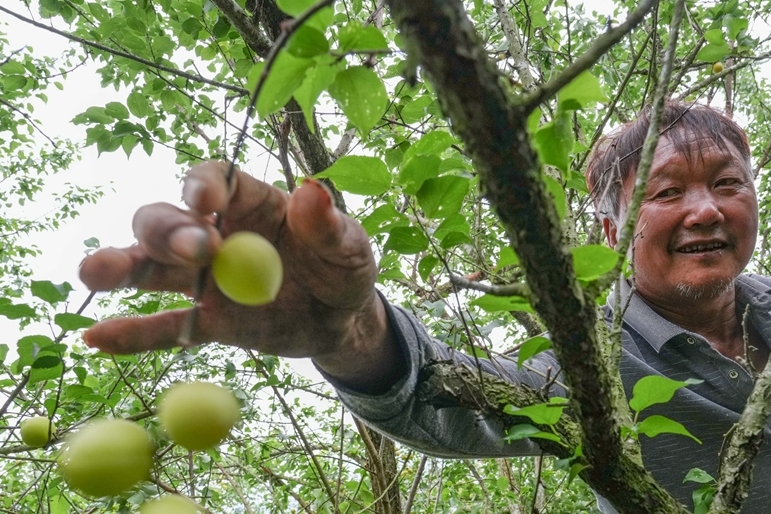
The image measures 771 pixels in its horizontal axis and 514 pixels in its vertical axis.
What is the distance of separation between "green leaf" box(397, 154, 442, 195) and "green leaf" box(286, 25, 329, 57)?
23 cm

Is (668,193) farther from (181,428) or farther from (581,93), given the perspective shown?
(181,428)

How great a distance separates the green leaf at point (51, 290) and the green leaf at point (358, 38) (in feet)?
2.58

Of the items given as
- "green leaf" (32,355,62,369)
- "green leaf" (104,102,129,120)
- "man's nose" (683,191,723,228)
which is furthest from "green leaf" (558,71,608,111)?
"green leaf" (104,102,129,120)

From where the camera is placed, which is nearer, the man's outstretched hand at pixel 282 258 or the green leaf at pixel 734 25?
the man's outstretched hand at pixel 282 258

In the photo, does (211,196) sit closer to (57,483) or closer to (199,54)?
(57,483)

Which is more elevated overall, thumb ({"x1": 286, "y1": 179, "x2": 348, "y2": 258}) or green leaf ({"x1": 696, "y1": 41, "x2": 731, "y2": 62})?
green leaf ({"x1": 696, "y1": 41, "x2": 731, "y2": 62})

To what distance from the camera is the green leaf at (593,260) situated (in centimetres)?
63

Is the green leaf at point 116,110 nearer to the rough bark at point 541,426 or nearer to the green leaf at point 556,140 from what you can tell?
the rough bark at point 541,426

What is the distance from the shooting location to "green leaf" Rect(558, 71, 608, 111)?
2.08ft

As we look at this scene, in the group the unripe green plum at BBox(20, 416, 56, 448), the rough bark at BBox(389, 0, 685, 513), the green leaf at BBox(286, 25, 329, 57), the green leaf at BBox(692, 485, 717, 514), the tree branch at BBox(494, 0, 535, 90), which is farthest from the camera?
the tree branch at BBox(494, 0, 535, 90)

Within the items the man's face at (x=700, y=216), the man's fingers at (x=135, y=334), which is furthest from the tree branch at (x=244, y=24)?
the man's face at (x=700, y=216)

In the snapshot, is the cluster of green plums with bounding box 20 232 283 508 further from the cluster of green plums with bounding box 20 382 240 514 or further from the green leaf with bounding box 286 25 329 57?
the green leaf with bounding box 286 25 329 57

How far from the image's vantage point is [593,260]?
0.64 meters

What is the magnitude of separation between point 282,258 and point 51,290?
56 cm
